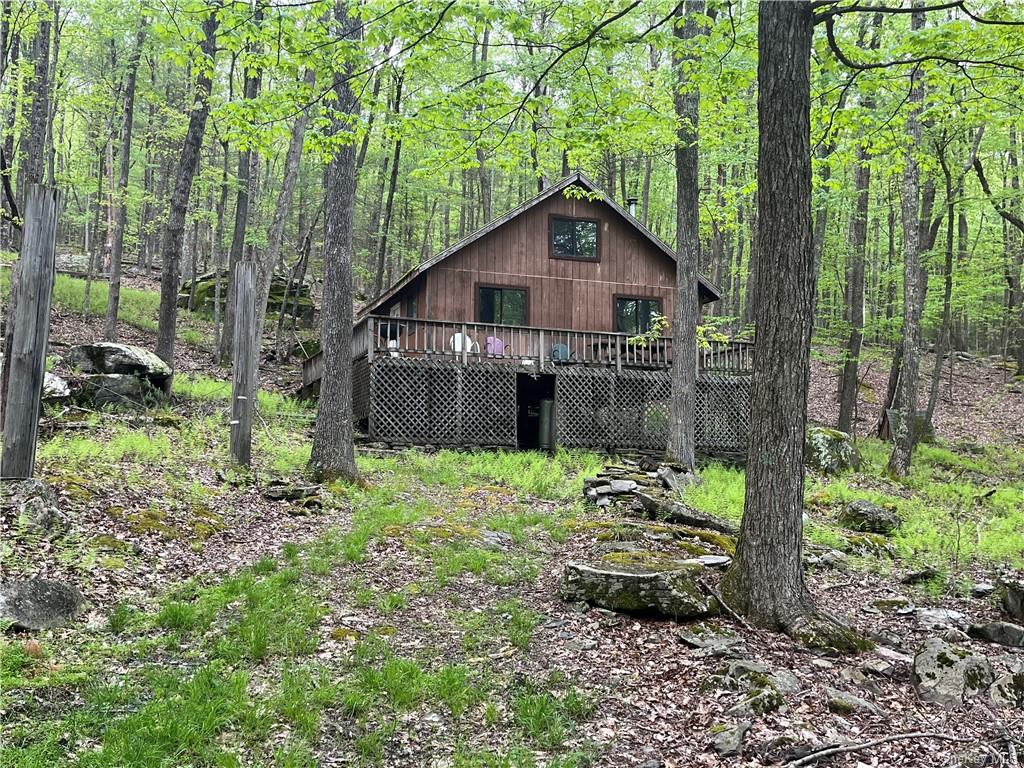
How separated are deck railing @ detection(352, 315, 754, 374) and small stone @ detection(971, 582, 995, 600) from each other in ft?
35.5

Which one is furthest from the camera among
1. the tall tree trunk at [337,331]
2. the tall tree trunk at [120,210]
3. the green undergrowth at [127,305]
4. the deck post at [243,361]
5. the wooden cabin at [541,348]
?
the green undergrowth at [127,305]

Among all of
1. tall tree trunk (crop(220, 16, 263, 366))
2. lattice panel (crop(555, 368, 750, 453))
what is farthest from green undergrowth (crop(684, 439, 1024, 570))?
tall tree trunk (crop(220, 16, 263, 366))

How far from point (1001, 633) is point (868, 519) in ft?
16.9

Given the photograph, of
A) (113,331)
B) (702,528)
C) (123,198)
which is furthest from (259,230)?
(702,528)

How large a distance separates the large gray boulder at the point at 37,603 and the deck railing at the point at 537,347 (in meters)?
12.2

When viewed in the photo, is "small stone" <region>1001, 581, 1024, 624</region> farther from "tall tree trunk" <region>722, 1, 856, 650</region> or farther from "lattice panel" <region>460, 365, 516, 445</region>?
"lattice panel" <region>460, 365, 516, 445</region>

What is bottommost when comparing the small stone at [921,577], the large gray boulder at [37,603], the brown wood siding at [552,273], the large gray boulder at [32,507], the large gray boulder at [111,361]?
the small stone at [921,577]

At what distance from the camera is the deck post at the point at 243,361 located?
1009 centimetres

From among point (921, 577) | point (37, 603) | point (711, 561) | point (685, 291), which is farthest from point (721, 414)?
point (37, 603)

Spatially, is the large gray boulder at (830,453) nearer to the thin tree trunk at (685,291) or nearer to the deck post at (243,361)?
the thin tree trunk at (685,291)

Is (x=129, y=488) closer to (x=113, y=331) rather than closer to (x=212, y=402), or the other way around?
(x=212, y=402)

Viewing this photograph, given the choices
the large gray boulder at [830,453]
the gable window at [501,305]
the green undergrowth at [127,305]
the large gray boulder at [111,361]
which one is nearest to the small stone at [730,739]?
the large gray boulder at [111,361]

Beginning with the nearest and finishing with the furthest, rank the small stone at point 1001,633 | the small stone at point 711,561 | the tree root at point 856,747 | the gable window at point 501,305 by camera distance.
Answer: the tree root at point 856,747
the small stone at point 1001,633
the small stone at point 711,561
the gable window at point 501,305

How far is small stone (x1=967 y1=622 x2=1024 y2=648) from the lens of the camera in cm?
529
